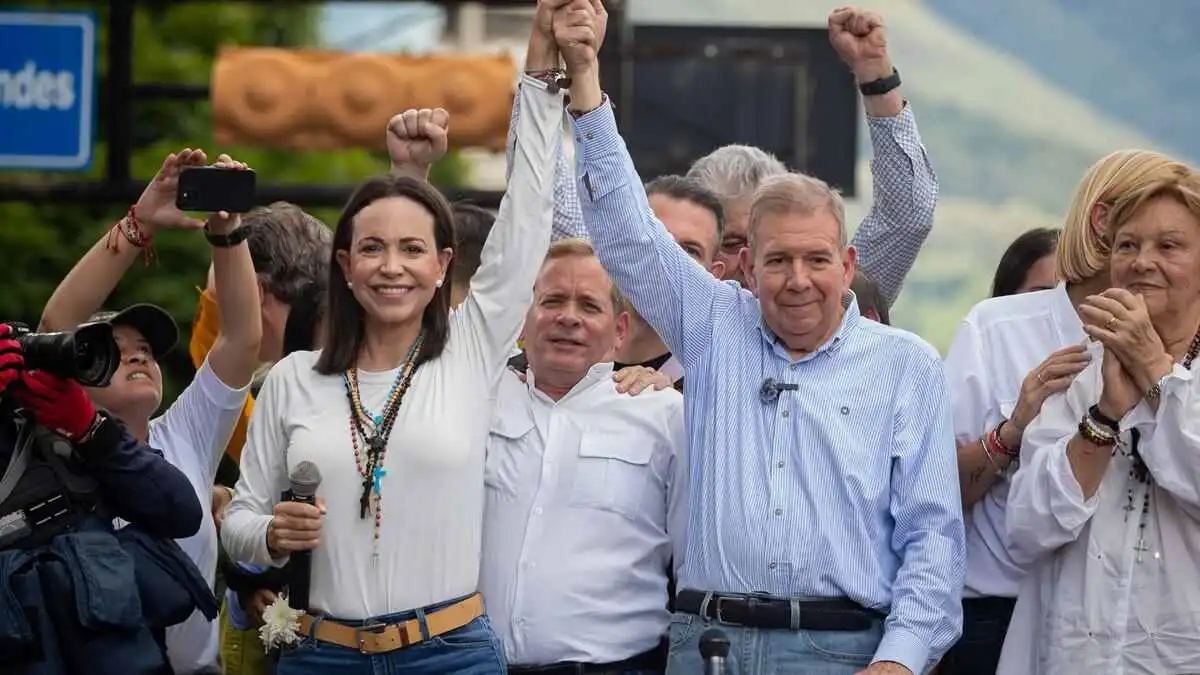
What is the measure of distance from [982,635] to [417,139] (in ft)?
6.25

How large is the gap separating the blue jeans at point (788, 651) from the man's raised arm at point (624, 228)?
0.69 m

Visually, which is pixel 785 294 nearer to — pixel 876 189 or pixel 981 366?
pixel 981 366

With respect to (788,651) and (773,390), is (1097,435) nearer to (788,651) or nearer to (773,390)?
(773,390)

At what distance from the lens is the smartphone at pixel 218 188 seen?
17.8 ft

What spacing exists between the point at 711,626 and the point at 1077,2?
1010cm

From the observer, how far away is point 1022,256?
21.3ft

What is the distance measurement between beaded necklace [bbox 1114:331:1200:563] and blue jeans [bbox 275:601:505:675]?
149 cm

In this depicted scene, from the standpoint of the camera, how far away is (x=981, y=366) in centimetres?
566

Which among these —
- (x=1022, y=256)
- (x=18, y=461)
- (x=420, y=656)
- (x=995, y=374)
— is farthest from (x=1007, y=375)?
(x=18, y=461)

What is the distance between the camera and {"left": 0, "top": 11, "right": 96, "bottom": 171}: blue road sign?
1007cm

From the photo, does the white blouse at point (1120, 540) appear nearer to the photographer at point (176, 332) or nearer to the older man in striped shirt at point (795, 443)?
the older man in striped shirt at point (795, 443)

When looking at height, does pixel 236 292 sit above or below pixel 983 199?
below

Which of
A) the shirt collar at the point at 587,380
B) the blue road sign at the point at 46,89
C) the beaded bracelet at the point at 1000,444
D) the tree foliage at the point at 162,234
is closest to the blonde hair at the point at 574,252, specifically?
the shirt collar at the point at 587,380

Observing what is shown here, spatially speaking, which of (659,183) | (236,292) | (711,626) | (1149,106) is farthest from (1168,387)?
(1149,106)
